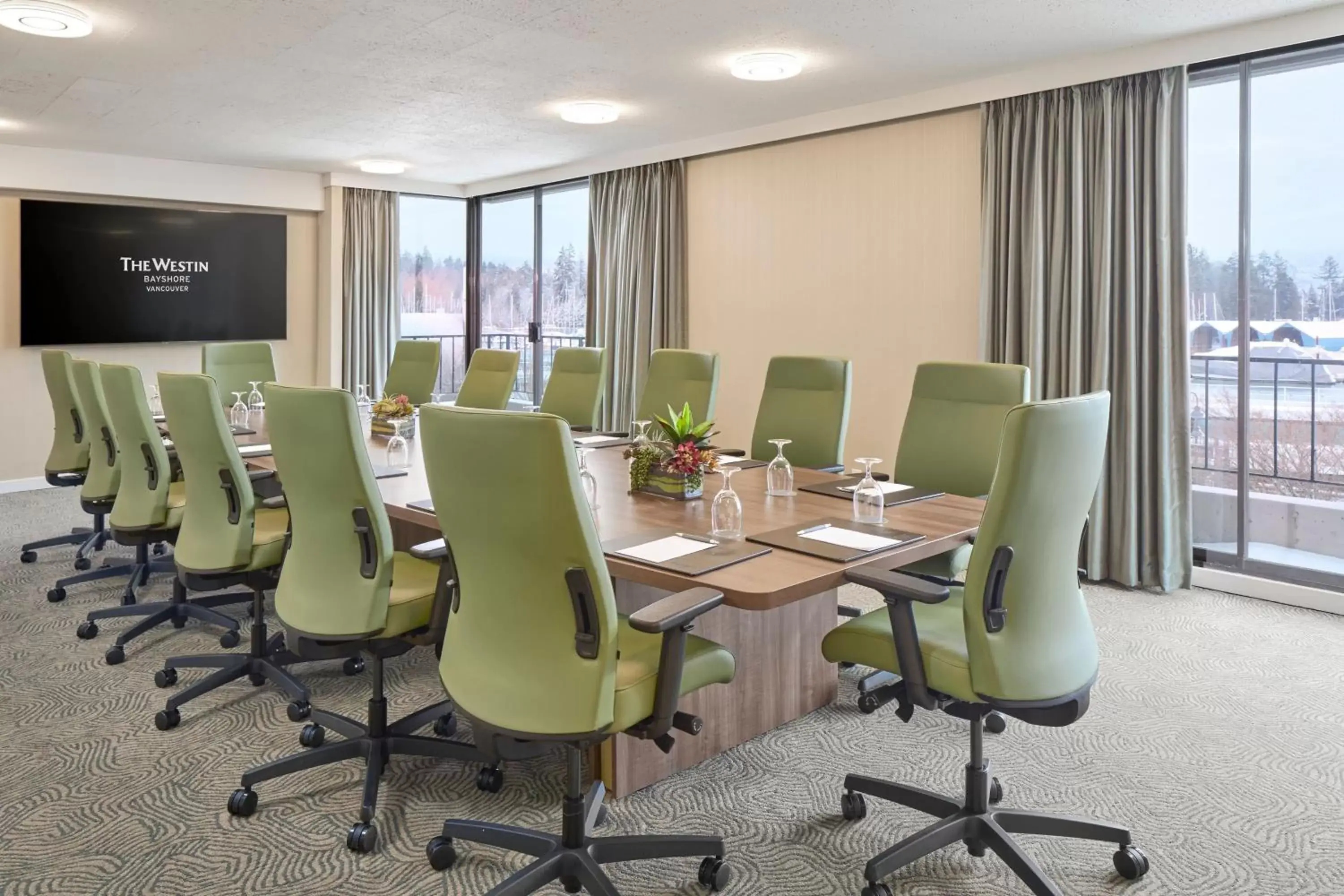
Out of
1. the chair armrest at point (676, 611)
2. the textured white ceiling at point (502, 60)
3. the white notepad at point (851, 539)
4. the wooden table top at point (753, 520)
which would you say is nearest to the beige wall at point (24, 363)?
the textured white ceiling at point (502, 60)

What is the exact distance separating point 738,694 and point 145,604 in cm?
267

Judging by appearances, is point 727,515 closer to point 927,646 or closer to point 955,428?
point 927,646

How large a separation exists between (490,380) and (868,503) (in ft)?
12.0

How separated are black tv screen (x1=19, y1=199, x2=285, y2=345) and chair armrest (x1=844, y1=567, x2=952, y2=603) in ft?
25.1

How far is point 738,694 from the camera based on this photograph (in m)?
3.07

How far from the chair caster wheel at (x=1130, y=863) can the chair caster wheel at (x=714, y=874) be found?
911mm

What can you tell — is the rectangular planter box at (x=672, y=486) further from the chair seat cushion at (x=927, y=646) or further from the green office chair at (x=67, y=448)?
the green office chair at (x=67, y=448)

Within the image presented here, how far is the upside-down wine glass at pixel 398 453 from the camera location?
393 centimetres

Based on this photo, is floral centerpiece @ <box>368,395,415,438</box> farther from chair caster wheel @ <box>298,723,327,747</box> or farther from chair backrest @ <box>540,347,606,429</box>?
chair caster wheel @ <box>298,723,327,747</box>

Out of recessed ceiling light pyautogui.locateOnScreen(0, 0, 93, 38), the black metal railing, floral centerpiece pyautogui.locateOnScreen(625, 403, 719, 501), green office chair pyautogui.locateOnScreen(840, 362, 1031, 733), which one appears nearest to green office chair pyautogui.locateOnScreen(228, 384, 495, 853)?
floral centerpiece pyautogui.locateOnScreen(625, 403, 719, 501)

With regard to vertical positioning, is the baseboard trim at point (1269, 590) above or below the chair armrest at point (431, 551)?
below

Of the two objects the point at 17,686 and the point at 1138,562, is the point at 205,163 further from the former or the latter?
the point at 1138,562

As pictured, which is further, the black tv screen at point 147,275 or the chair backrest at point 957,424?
the black tv screen at point 147,275

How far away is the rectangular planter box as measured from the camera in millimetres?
3168
